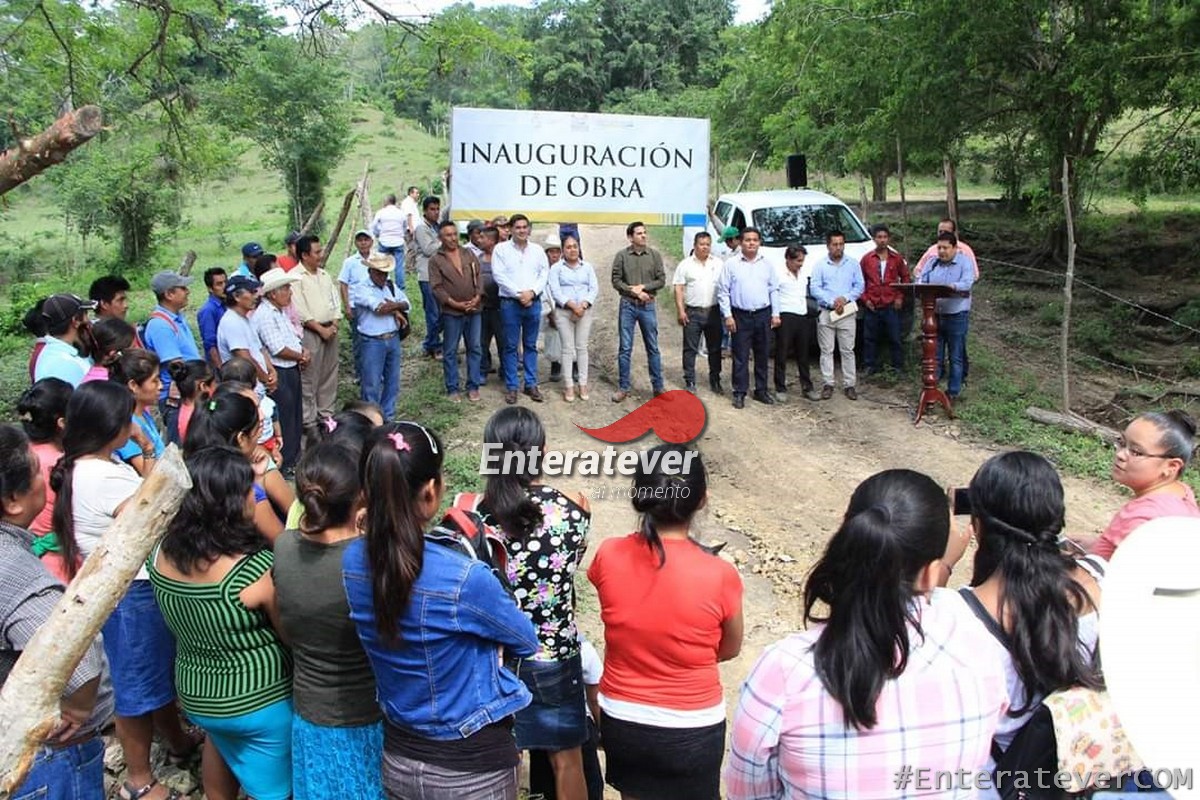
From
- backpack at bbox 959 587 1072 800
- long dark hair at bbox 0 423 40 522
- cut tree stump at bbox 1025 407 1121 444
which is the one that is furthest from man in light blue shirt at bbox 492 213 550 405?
backpack at bbox 959 587 1072 800

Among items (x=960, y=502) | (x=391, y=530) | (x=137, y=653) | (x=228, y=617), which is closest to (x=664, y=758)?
(x=391, y=530)

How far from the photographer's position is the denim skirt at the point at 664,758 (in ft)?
8.75

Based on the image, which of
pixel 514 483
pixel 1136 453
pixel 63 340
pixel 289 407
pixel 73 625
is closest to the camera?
pixel 73 625

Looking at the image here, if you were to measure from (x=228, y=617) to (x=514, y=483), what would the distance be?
95 cm

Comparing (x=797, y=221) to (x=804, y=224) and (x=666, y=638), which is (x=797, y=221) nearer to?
(x=804, y=224)

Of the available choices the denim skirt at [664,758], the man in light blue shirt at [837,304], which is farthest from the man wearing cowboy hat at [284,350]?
the man in light blue shirt at [837,304]

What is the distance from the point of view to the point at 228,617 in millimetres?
2648

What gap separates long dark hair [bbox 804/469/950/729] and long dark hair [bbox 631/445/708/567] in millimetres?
656

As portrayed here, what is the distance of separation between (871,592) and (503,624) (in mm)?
965

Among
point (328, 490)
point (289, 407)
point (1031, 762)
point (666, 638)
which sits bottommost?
point (1031, 762)

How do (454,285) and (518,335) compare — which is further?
(518,335)

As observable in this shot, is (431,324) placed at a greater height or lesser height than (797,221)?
lesser

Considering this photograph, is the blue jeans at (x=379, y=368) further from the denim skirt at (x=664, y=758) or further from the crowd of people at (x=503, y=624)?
the denim skirt at (x=664, y=758)

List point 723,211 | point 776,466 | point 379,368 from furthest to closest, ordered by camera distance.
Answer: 1. point 723,211
2. point 379,368
3. point 776,466
